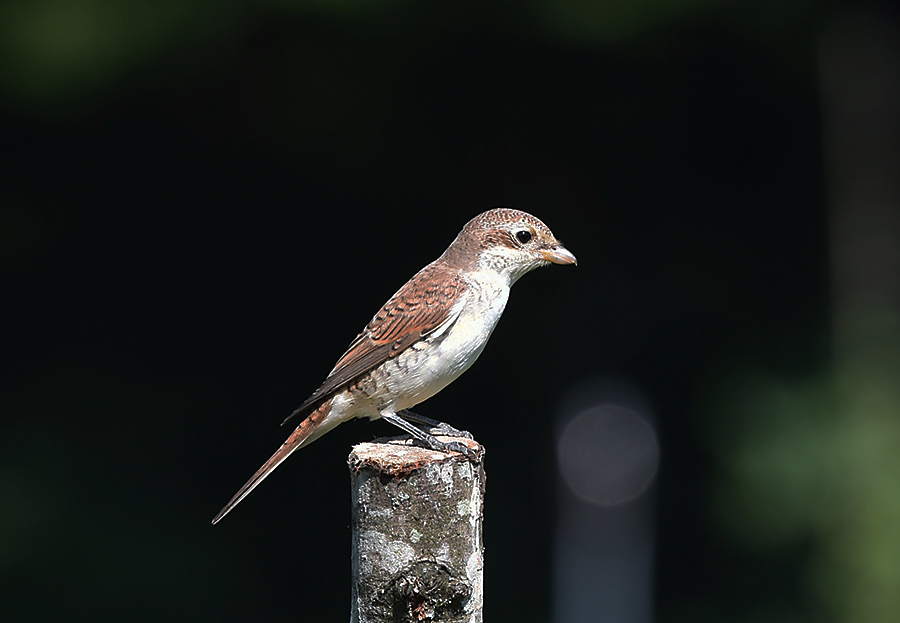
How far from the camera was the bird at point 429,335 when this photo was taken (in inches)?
116

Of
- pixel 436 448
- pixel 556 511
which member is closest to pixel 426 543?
pixel 436 448

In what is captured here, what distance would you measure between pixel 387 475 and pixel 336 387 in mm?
935

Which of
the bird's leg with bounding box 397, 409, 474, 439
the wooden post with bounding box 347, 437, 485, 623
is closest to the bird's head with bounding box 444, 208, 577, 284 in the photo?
the bird's leg with bounding box 397, 409, 474, 439

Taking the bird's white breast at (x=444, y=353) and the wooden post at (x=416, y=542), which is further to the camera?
the bird's white breast at (x=444, y=353)

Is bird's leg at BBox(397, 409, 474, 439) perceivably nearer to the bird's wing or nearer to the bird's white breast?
the bird's white breast

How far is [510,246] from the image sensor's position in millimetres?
3150

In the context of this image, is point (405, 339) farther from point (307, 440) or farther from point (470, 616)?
point (470, 616)

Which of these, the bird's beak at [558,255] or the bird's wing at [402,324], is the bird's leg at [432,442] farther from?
the bird's beak at [558,255]

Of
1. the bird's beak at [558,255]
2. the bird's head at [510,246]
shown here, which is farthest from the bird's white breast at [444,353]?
the bird's beak at [558,255]

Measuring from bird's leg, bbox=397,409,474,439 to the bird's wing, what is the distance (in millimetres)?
258

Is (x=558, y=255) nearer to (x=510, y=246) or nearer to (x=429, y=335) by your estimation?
(x=510, y=246)

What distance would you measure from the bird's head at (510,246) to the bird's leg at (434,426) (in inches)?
20.7

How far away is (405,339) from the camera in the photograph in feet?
9.68

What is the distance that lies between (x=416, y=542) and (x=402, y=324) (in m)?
1.10
